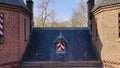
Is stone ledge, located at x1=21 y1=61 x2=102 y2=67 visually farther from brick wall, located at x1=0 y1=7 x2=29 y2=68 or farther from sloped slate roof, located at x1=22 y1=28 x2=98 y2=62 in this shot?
brick wall, located at x1=0 y1=7 x2=29 y2=68

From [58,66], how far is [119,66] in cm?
510

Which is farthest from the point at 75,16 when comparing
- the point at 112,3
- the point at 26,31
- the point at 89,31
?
the point at 112,3

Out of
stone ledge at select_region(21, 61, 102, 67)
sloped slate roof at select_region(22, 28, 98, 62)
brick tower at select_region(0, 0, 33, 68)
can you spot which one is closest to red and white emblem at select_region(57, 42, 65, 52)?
sloped slate roof at select_region(22, 28, 98, 62)

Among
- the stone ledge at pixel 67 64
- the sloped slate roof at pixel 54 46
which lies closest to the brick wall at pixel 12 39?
the stone ledge at pixel 67 64

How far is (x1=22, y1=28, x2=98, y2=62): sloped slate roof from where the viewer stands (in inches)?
734

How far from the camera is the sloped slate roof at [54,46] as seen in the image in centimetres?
1866

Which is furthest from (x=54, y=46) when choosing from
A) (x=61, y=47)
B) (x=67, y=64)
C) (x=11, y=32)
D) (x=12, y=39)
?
(x=11, y=32)

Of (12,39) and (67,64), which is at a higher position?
(12,39)

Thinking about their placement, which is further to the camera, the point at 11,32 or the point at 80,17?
the point at 80,17

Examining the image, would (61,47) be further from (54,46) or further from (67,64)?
(67,64)

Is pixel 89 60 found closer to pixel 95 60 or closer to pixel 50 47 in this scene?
pixel 95 60

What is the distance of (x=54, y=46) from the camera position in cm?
2002

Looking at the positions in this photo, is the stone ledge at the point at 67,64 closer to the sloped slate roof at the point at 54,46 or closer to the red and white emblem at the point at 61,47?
the sloped slate roof at the point at 54,46

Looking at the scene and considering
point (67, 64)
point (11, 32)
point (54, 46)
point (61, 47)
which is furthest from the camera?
point (54, 46)
